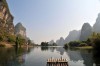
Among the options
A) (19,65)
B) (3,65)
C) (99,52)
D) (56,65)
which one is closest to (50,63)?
(56,65)

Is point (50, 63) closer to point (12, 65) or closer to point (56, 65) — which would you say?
point (56, 65)

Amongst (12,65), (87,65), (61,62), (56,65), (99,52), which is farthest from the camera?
(99,52)

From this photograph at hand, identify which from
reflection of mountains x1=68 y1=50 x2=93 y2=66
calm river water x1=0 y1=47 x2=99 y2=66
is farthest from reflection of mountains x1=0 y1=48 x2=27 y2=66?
reflection of mountains x1=68 y1=50 x2=93 y2=66

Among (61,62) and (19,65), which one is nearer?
(61,62)

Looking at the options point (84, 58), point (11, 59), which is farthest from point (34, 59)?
point (84, 58)

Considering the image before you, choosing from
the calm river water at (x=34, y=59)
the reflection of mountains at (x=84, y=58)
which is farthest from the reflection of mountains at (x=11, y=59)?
the reflection of mountains at (x=84, y=58)

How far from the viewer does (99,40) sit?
3743 inches

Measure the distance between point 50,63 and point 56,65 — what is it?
3023 mm

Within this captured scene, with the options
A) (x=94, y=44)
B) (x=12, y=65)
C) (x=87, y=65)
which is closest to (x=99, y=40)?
(x=94, y=44)

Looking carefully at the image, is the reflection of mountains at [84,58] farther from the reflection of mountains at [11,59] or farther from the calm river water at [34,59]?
the reflection of mountains at [11,59]

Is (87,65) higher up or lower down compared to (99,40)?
lower down

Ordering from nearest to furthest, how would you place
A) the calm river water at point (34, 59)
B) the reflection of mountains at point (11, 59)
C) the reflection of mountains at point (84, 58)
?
the reflection of mountains at point (11, 59) < the calm river water at point (34, 59) < the reflection of mountains at point (84, 58)

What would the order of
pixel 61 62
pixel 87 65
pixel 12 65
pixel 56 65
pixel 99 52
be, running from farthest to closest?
pixel 99 52, pixel 87 65, pixel 12 65, pixel 61 62, pixel 56 65

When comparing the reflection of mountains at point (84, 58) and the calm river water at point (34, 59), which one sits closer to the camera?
the calm river water at point (34, 59)
